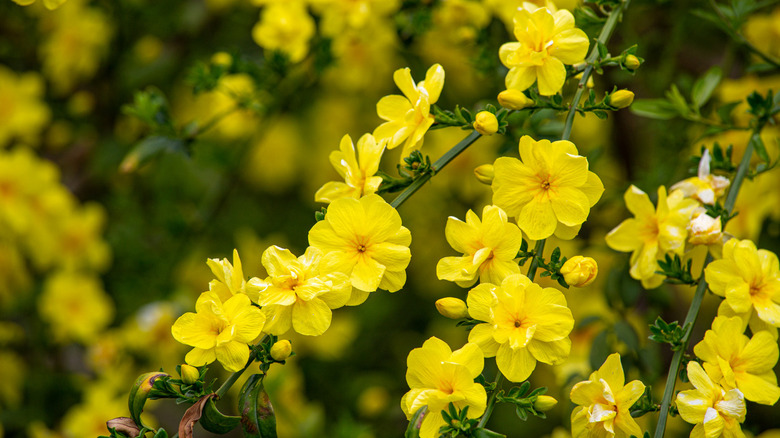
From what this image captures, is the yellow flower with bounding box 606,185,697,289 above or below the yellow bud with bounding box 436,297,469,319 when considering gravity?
below

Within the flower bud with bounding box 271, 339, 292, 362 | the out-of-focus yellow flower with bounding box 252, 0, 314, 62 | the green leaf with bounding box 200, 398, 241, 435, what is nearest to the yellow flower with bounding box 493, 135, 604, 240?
the flower bud with bounding box 271, 339, 292, 362

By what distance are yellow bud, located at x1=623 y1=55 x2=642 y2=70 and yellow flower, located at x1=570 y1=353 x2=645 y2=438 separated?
0.34m

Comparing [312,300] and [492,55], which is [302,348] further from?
[312,300]

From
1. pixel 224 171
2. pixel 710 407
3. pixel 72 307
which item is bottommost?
pixel 72 307

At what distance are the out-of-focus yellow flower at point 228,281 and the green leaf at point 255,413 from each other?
3.8 inches

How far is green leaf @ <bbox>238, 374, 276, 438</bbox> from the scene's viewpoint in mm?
760

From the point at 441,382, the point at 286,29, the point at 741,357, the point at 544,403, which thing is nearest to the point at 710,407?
the point at 741,357

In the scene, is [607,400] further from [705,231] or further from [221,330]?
[221,330]

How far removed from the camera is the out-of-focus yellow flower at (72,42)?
211 cm

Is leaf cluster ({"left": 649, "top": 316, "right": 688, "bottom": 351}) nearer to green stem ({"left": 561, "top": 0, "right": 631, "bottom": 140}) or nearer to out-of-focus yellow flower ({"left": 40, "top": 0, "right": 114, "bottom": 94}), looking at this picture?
green stem ({"left": 561, "top": 0, "right": 631, "bottom": 140})

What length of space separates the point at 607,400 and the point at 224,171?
1.37 meters

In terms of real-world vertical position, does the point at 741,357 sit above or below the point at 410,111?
below

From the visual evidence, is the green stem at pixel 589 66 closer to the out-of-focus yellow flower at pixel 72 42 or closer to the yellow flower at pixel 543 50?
the yellow flower at pixel 543 50

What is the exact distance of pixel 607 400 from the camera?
76cm
